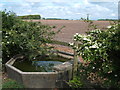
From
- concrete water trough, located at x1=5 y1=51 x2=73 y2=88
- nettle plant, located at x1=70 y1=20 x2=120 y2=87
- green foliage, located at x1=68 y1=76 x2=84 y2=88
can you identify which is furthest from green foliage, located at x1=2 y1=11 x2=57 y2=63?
nettle plant, located at x1=70 y1=20 x2=120 y2=87

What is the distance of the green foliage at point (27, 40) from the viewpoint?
16.5ft

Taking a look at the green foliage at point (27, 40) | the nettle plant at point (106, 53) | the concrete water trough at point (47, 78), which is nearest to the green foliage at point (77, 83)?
the concrete water trough at point (47, 78)

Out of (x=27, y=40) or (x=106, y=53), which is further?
(x=27, y=40)

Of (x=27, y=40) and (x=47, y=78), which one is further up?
(x=27, y=40)

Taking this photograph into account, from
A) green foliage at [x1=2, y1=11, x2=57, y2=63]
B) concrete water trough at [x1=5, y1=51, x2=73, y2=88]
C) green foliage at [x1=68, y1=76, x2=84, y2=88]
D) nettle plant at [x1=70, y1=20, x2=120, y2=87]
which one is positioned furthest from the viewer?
green foliage at [x1=2, y1=11, x2=57, y2=63]

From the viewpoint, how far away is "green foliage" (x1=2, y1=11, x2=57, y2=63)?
16.5 ft

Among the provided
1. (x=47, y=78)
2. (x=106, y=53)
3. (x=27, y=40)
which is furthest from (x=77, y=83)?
(x=27, y=40)

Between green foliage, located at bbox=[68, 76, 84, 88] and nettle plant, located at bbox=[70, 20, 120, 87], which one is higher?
nettle plant, located at bbox=[70, 20, 120, 87]

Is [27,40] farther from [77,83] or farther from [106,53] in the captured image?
[106,53]

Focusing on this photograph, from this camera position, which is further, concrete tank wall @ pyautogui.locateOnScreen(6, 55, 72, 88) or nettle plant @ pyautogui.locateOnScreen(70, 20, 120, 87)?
concrete tank wall @ pyautogui.locateOnScreen(6, 55, 72, 88)

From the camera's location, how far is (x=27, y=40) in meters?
5.04

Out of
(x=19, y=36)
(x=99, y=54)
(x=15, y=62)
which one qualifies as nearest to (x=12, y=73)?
(x=15, y=62)

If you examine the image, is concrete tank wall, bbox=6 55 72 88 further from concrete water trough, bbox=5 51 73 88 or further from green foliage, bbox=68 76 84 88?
green foliage, bbox=68 76 84 88

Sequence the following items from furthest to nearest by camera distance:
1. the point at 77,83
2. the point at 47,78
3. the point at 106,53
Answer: the point at 47,78 < the point at 77,83 < the point at 106,53
